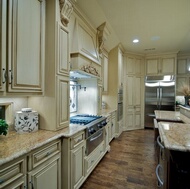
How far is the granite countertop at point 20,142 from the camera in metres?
1.07

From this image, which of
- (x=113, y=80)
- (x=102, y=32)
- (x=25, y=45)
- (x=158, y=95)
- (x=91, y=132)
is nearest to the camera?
(x=25, y=45)

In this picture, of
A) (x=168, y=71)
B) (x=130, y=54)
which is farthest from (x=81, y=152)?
(x=168, y=71)

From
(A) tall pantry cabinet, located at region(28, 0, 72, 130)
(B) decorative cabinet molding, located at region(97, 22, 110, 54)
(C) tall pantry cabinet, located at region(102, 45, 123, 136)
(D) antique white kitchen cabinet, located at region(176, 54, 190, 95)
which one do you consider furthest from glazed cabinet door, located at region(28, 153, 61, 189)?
(D) antique white kitchen cabinet, located at region(176, 54, 190, 95)

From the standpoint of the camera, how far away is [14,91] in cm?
133

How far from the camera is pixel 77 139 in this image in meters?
1.86

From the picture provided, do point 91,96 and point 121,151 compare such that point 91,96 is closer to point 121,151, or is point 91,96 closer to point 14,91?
point 121,151

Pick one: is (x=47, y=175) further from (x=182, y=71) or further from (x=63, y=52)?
(x=182, y=71)

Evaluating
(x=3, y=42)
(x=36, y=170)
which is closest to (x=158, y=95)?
(x=36, y=170)

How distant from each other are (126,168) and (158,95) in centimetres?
347

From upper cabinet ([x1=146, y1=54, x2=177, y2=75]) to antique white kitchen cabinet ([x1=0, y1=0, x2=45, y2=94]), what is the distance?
4678 mm

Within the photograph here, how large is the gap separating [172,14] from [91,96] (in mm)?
2306

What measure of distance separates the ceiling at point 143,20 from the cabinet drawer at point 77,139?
2.05 meters

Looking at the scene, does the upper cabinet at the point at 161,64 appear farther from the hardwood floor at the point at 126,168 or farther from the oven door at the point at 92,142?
the oven door at the point at 92,142

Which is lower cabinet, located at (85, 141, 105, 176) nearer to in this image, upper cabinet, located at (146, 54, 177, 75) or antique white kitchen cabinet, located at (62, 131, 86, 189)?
antique white kitchen cabinet, located at (62, 131, 86, 189)
